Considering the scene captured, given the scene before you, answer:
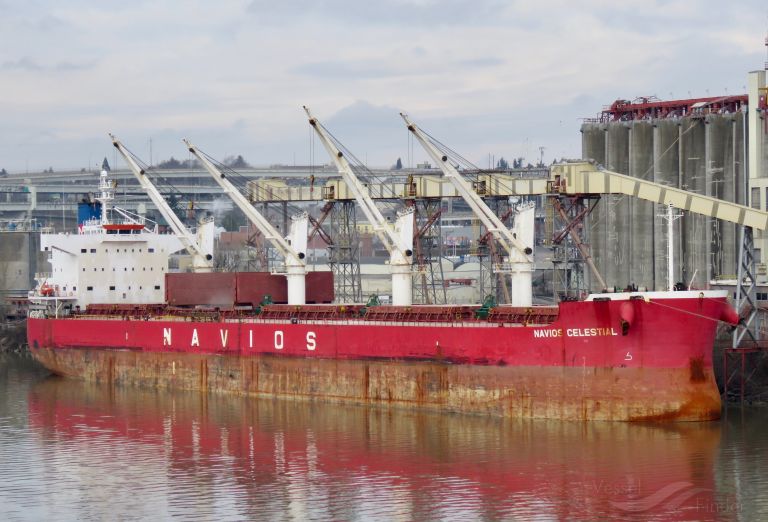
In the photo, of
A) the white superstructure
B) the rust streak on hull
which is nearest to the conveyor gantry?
the rust streak on hull

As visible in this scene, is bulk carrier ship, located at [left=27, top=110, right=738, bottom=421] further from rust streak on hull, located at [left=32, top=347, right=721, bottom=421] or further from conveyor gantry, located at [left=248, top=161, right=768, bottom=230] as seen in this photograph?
conveyor gantry, located at [left=248, top=161, right=768, bottom=230]

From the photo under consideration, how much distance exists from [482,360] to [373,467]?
706 cm

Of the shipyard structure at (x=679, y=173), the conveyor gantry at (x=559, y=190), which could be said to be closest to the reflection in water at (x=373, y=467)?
the conveyor gantry at (x=559, y=190)

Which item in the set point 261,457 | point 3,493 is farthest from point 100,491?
point 261,457

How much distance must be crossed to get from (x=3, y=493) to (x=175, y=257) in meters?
67.8

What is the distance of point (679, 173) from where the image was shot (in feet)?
202

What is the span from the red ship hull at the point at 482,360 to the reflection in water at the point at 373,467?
2.36ft

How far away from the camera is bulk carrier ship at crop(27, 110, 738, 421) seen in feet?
116

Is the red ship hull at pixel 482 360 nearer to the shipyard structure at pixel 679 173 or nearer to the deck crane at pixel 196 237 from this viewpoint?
the deck crane at pixel 196 237

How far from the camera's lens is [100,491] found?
99.1 feet

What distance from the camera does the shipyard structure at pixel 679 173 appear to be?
57.5 m

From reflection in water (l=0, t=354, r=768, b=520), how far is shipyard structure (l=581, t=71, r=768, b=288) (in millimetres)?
21818

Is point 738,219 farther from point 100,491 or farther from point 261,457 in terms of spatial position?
point 100,491

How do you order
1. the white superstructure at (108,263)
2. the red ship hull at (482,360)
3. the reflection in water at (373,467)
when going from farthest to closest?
the white superstructure at (108,263) → the red ship hull at (482,360) → the reflection in water at (373,467)
